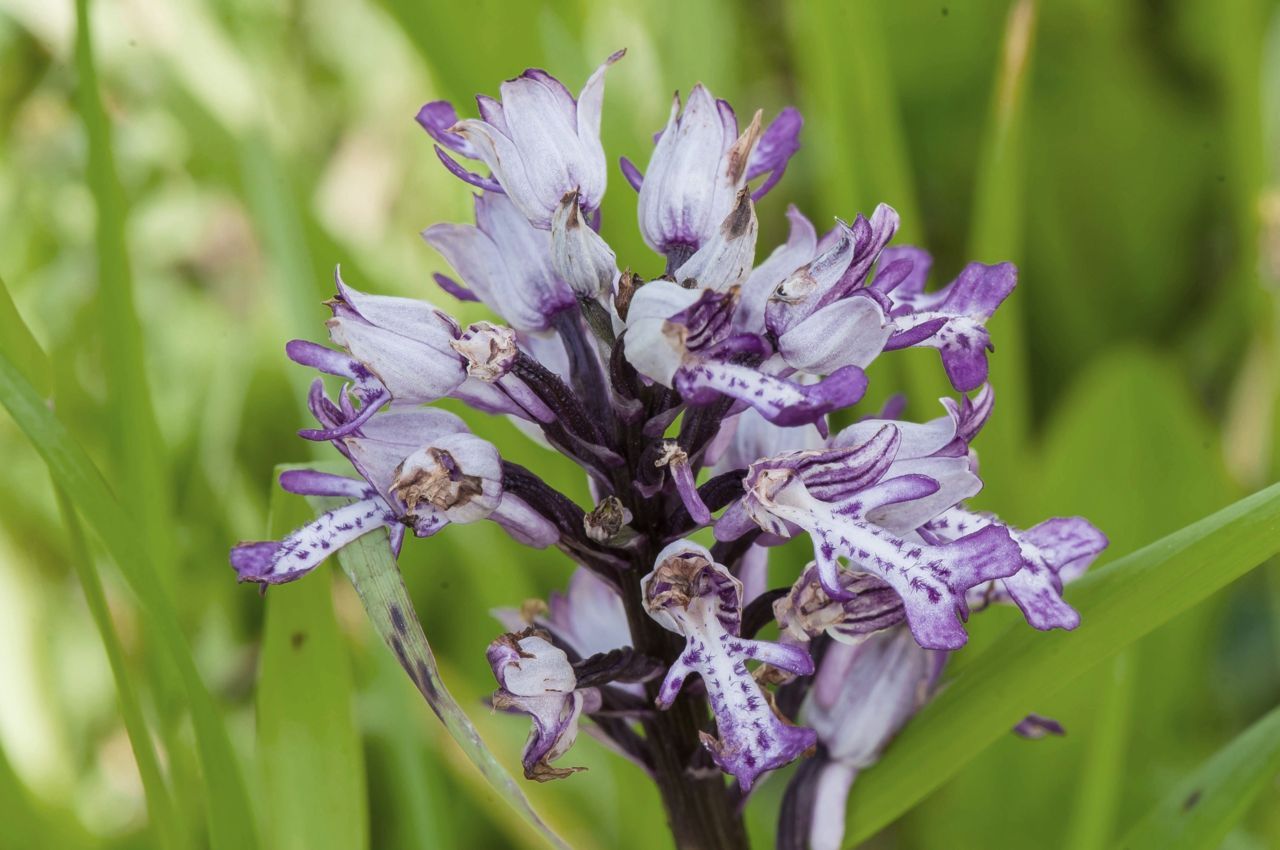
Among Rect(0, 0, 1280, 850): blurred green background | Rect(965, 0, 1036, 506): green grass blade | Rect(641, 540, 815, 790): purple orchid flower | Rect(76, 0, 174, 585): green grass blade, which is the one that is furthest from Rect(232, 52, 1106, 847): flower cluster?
Rect(965, 0, 1036, 506): green grass blade

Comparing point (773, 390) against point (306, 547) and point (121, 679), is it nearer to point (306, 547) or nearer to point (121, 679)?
point (306, 547)

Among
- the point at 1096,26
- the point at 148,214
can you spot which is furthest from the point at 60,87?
the point at 1096,26

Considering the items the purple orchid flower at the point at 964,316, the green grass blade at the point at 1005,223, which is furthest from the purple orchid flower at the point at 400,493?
the green grass blade at the point at 1005,223

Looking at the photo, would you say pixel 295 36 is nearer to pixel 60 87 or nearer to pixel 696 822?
pixel 60 87

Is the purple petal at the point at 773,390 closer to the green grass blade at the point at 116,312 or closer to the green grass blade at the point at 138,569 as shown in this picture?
the green grass blade at the point at 138,569

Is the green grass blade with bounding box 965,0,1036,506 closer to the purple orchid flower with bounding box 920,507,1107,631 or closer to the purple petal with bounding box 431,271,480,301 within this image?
the purple orchid flower with bounding box 920,507,1107,631
